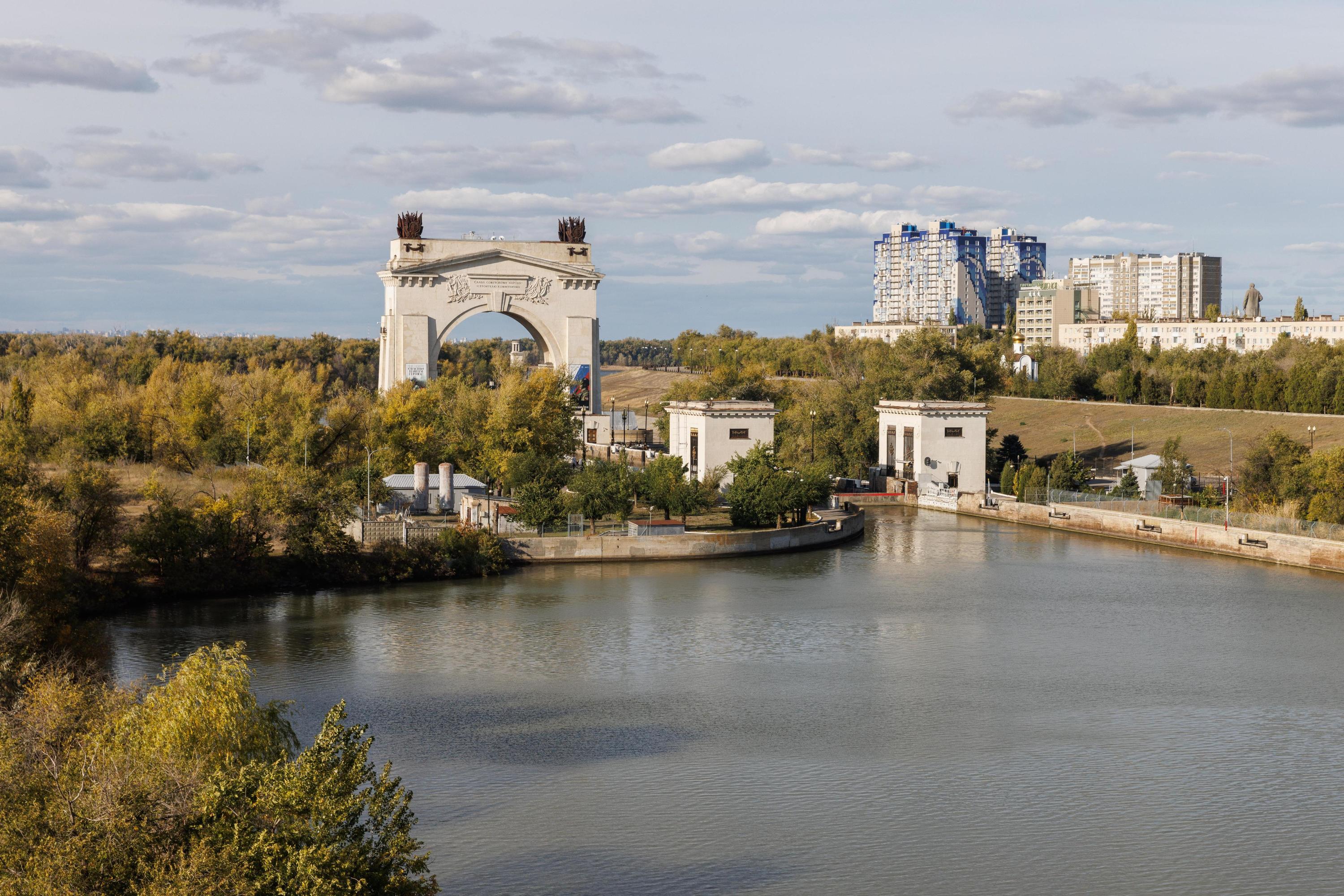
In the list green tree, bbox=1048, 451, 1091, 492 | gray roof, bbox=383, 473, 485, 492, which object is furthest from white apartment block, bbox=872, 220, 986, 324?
gray roof, bbox=383, 473, 485, 492

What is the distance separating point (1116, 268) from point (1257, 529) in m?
130

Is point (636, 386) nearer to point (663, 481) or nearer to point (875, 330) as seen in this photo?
point (875, 330)

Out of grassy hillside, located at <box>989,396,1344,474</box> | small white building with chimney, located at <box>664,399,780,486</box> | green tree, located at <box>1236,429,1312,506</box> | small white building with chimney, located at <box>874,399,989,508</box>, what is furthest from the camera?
grassy hillside, located at <box>989,396,1344,474</box>

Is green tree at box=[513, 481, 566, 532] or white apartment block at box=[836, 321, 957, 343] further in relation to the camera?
white apartment block at box=[836, 321, 957, 343]

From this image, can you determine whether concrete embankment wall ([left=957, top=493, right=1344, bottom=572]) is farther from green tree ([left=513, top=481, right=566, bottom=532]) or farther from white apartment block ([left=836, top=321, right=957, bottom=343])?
white apartment block ([left=836, top=321, right=957, bottom=343])

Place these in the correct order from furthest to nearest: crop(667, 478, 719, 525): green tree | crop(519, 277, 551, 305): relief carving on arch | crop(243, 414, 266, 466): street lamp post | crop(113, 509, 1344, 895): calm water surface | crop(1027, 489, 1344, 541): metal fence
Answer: crop(519, 277, 551, 305): relief carving on arch < crop(243, 414, 266, 466): street lamp post < crop(667, 478, 719, 525): green tree < crop(1027, 489, 1344, 541): metal fence < crop(113, 509, 1344, 895): calm water surface

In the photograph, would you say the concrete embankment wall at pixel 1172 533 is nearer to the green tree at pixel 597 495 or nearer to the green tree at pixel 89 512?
the green tree at pixel 597 495

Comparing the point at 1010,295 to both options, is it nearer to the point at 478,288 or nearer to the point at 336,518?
the point at 478,288

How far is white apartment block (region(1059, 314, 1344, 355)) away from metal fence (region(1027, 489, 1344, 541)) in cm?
6060

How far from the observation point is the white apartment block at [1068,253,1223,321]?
15288 cm

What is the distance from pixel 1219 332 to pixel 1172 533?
80206 millimetres

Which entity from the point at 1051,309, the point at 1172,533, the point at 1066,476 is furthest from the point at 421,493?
the point at 1051,309

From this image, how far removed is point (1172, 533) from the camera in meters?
39.8

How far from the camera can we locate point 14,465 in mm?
29125
